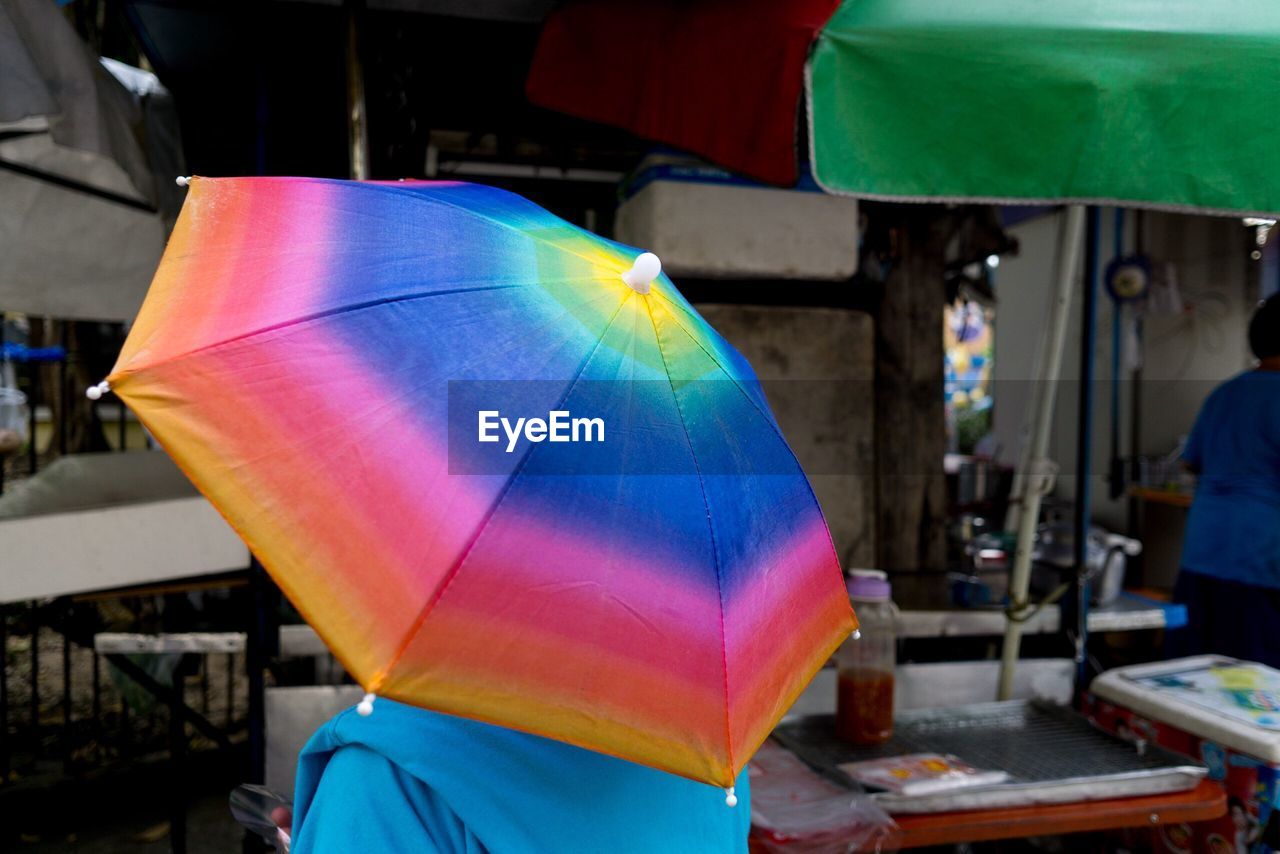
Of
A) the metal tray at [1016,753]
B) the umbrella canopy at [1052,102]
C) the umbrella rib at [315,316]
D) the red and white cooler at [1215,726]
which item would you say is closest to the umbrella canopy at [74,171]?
the umbrella rib at [315,316]

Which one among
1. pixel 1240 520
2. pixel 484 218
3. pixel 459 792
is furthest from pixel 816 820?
pixel 1240 520

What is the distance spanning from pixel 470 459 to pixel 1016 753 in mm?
2111

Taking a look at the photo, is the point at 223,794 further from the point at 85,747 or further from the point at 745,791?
the point at 745,791

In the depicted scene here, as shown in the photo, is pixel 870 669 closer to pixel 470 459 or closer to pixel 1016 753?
pixel 1016 753

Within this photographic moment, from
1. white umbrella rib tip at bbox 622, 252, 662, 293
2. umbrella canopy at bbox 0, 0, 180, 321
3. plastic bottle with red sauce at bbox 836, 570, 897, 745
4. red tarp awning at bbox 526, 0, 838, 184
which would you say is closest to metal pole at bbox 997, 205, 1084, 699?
plastic bottle with red sauce at bbox 836, 570, 897, 745

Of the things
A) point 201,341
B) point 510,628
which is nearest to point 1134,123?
point 510,628

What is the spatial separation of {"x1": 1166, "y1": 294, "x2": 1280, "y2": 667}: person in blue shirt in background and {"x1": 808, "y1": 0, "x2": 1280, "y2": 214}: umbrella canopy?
7.77ft

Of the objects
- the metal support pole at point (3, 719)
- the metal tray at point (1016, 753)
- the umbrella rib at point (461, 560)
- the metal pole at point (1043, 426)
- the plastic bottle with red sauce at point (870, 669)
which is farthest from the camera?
the metal support pole at point (3, 719)

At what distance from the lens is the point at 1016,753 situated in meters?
2.50

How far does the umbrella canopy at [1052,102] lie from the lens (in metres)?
1.84

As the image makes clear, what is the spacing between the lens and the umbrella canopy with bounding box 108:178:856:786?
0.97 metres

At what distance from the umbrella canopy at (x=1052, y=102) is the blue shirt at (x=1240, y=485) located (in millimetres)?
2357

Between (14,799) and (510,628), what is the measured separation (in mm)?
4273

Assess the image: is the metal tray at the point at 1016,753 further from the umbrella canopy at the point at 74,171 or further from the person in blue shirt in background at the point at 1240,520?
the umbrella canopy at the point at 74,171
